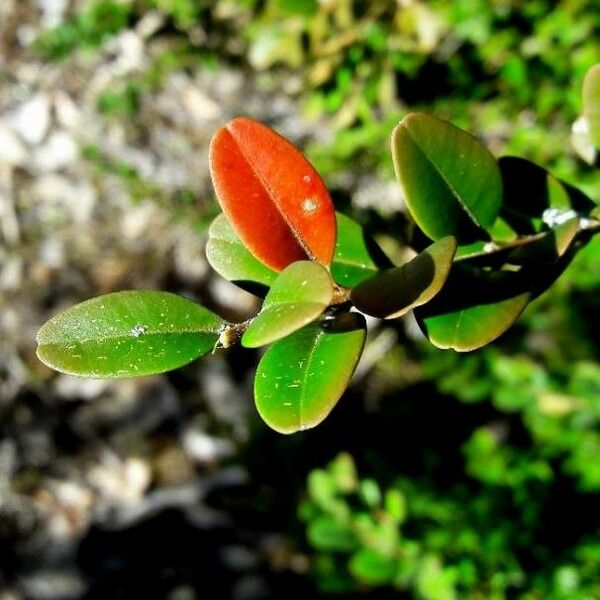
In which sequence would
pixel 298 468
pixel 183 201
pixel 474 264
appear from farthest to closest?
pixel 183 201 → pixel 298 468 → pixel 474 264

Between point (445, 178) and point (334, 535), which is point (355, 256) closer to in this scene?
point (445, 178)

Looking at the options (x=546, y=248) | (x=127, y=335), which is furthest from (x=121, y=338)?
(x=546, y=248)

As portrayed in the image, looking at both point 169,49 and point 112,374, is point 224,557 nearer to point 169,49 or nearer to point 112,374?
point 169,49

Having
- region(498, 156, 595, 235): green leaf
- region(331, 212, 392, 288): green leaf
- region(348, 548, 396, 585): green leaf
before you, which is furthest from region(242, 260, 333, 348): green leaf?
region(348, 548, 396, 585): green leaf

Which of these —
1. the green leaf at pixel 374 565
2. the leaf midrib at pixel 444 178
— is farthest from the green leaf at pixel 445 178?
the green leaf at pixel 374 565

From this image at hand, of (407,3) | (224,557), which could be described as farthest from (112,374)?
(224,557)

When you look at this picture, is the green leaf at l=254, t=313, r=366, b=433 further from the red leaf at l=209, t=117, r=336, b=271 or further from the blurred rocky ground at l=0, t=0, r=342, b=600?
the blurred rocky ground at l=0, t=0, r=342, b=600

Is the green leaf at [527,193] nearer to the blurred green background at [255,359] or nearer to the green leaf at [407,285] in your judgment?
the green leaf at [407,285]

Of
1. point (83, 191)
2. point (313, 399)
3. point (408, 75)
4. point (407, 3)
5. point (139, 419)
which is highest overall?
point (313, 399)
